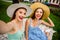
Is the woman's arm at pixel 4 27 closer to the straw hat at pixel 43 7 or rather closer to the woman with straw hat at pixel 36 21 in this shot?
the woman with straw hat at pixel 36 21

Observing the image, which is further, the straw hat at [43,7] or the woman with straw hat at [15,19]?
the straw hat at [43,7]

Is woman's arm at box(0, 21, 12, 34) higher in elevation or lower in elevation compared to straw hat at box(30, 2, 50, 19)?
lower

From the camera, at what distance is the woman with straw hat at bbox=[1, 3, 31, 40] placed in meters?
2.90

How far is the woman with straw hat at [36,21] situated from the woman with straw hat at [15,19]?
0.35ft

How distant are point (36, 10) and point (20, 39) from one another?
373mm

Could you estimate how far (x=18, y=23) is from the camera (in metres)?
2.95

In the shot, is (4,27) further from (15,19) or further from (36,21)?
→ (36,21)

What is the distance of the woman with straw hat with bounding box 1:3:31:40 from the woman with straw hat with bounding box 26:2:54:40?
11 cm

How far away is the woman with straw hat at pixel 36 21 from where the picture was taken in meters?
3.04

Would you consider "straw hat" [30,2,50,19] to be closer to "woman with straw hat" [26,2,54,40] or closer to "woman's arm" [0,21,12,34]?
"woman with straw hat" [26,2,54,40]

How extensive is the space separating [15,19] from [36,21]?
0.28 meters

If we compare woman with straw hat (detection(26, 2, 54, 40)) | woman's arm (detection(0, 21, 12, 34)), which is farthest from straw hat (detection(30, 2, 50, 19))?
woman's arm (detection(0, 21, 12, 34))

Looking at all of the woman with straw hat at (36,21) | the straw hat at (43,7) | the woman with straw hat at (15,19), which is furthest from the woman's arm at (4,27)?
the straw hat at (43,7)

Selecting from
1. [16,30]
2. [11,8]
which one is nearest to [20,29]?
[16,30]
